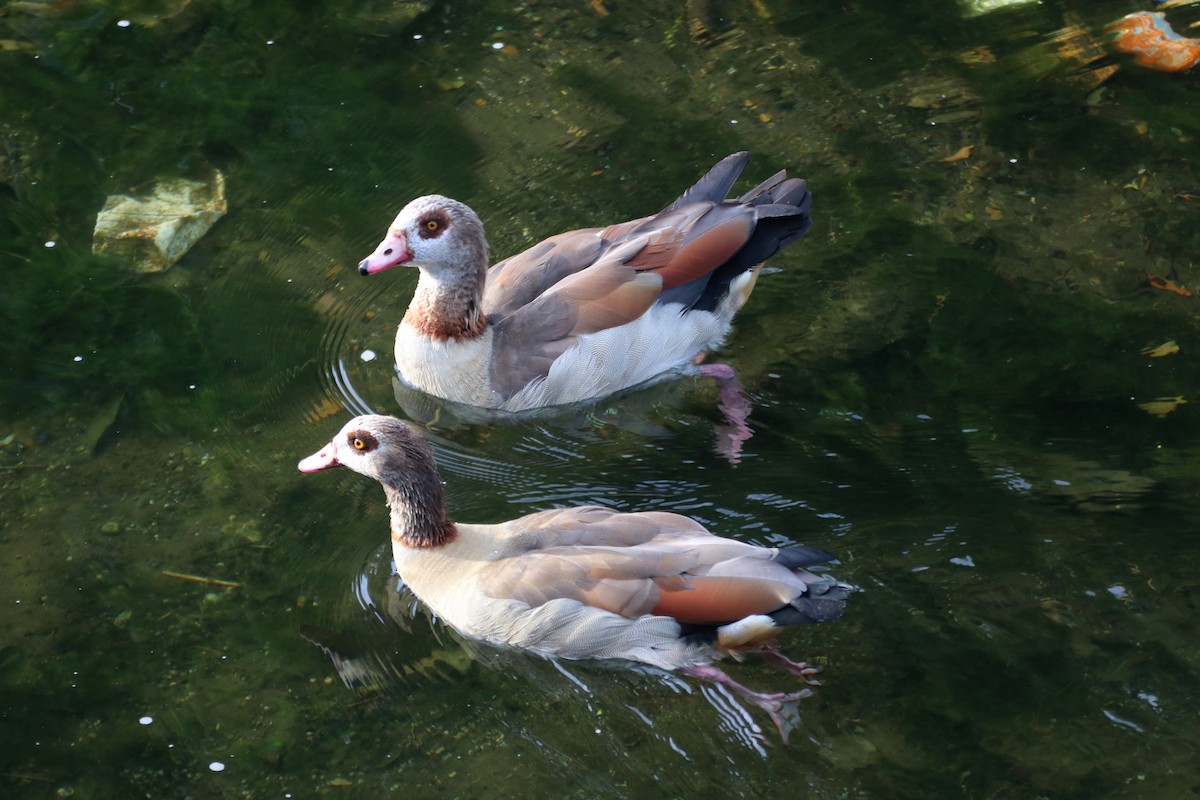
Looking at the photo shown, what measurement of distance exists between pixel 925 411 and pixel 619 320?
69.5 inches

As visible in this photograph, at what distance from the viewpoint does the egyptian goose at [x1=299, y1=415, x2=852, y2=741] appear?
19.4 feet

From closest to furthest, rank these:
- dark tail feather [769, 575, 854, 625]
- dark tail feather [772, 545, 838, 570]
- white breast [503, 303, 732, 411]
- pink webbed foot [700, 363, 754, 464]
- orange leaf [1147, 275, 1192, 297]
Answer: dark tail feather [769, 575, 854, 625] → dark tail feather [772, 545, 838, 570] → pink webbed foot [700, 363, 754, 464] → white breast [503, 303, 732, 411] → orange leaf [1147, 275, 1192, 297]

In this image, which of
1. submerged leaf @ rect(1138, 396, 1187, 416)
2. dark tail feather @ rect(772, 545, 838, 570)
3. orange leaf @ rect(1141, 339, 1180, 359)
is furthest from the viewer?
orange leaf @ rect(1141, 339, 1180, 359)

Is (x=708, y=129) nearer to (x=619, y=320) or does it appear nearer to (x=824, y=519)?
(x=619, y=320)

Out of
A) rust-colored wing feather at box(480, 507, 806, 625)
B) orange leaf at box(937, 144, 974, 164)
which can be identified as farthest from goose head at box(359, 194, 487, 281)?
orange leaf at box(937, 144, 974, 164)

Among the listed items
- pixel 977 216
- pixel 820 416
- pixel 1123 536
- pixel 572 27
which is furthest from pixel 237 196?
pixel 1123 536

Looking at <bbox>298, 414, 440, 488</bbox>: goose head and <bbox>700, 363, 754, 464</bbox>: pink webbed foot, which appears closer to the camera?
<bbox>298, 414, 440, 488</bbox>: goose head

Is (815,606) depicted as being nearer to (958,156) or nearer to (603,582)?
(603,582)

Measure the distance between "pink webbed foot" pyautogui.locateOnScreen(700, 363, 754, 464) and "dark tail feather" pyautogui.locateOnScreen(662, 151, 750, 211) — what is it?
100cm

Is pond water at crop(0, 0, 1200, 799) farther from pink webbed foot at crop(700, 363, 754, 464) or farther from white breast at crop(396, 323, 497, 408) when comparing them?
white breast at crop(396, 323, 497, 408)

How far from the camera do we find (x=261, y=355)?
8078 millimetres

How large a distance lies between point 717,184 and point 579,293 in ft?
3.69

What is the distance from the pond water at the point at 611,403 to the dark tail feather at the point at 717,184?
71cm

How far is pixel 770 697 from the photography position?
19.4 feet
